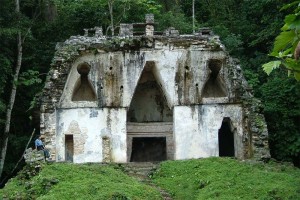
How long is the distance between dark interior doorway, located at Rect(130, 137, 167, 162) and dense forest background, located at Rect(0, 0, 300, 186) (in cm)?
512

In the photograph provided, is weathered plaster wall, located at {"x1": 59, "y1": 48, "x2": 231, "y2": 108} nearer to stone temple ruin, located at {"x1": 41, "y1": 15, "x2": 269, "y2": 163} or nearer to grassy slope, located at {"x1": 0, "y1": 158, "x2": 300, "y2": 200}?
stone temple ruin, located at {"x1": 41, "y1": 15, "x2": 269, "y2": 163}

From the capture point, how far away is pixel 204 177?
17.1 m

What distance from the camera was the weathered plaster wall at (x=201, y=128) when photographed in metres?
22.1

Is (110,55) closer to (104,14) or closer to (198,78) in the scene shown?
(198,78)

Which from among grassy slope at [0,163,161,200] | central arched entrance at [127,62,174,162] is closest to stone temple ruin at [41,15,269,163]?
central arched entrance at [127,62,174,162]

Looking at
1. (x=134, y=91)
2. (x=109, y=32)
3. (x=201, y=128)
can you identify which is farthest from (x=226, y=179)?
(x=109, y=32)

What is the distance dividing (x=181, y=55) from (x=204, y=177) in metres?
7.21

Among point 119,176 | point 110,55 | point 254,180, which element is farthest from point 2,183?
point 254,180

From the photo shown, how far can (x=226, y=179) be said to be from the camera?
52.8 ft

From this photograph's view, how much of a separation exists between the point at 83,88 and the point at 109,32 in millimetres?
6814

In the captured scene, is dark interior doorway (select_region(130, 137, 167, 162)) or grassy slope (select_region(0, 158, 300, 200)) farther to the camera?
dark interior doorway (select_region(130, 137, 167, 162))

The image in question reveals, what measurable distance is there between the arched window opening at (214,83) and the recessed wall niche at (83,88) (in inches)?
202

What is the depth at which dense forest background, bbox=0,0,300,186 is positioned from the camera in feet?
76.3

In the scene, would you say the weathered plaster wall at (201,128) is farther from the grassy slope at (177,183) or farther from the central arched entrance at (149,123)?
the grassy slope at (177,183)
